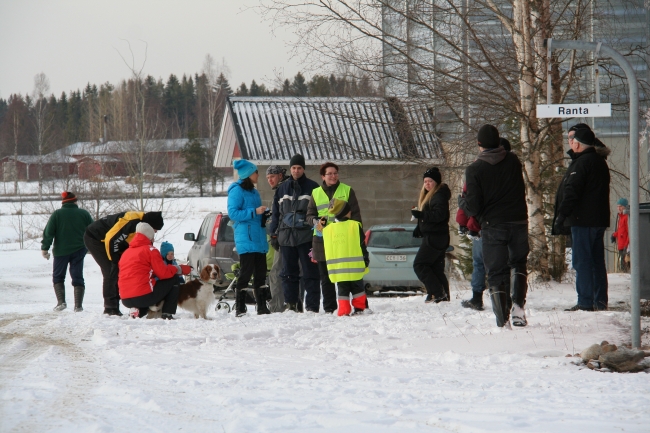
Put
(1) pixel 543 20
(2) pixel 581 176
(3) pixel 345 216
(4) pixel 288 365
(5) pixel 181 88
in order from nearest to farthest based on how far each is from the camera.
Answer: (4) pixel 288 365 → (2) pixel 581 176 → (3) pixel 345 216 → (1) pixel 543 20 → (5) pixel 181 88

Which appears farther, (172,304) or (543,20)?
(543,20)

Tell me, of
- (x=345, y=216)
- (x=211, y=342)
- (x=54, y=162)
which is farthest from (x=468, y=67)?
(x=54, y=162)

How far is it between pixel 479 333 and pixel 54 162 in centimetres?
5227

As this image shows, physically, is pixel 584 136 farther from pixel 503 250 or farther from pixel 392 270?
pixel 392 270

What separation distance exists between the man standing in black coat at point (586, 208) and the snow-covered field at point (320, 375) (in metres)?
0.55

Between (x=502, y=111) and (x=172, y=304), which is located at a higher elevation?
(x=502, y=111)

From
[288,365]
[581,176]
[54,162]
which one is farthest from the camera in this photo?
[54,162]

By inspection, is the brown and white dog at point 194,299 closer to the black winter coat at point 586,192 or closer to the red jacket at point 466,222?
the red jacket at point 466,222

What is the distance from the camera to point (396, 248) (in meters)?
14.3

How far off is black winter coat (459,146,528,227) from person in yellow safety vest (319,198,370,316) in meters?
1.97

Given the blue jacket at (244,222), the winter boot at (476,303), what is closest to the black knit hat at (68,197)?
the blue jacket at (244,222)

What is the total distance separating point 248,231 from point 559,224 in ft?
12.0

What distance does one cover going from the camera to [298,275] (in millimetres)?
9688

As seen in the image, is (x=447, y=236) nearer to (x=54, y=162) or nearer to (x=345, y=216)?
(x=345, y=216)
